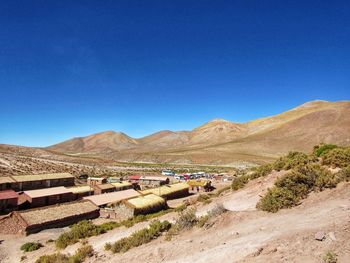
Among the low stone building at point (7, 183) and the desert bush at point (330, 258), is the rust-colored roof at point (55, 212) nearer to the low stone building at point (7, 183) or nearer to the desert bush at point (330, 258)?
the low stone building at point (7, 183)

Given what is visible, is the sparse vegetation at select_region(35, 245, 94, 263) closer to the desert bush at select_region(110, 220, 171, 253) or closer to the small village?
the desert bush at select_region(110, 220, 171, 253)

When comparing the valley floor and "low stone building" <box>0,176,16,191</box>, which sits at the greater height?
"low stone building" <box>0,176,16,191</box>

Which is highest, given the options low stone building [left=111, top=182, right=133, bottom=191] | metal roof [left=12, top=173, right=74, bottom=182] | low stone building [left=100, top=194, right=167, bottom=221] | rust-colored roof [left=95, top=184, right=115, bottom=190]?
metal roof [left=12, top=173, right=74, bottom=182]

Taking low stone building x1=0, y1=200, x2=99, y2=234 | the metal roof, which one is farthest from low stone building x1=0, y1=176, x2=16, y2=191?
low stone building x1=0, y1=200, x2=99, y2=234

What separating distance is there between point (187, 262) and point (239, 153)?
161 meters

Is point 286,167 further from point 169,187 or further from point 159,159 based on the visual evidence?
point 159,159

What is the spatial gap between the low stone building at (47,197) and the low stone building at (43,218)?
9.13 m

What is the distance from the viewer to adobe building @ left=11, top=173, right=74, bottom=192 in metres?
51.2

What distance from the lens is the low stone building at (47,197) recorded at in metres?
41.3

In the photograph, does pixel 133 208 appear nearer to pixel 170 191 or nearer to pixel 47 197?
pixel 170 191

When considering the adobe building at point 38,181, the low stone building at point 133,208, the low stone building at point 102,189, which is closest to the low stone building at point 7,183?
the adobe building at point 38,181

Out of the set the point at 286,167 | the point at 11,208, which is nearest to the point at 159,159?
the point at 11,208

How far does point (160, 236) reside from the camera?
53.3 ft

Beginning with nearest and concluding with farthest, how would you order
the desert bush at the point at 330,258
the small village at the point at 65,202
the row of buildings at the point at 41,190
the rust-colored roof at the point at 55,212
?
the desert bush at the point at 330,258 → the rust-colored roof at the point at 55,212 → the small village at the point at 65,202 → the row of buildings at the point at 41,190
